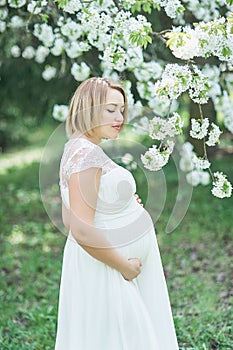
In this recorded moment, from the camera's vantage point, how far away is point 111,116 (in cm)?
278

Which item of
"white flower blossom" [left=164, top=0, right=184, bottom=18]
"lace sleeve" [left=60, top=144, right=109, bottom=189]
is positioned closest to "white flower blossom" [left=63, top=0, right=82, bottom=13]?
"white flower blossom" [left=164, top=0, right=184, bottom=18]

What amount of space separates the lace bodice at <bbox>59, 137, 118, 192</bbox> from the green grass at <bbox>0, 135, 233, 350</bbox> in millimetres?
1692

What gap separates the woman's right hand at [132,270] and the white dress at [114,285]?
3 cm

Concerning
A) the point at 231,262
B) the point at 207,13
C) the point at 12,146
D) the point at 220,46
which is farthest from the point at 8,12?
the point at 12,146

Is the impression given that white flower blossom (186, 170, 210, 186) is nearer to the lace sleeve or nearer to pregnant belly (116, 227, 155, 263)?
pregnant belly (116, 227, 155, 263)

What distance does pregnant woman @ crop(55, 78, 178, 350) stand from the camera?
2.69 metres

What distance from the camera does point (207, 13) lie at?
5.10m

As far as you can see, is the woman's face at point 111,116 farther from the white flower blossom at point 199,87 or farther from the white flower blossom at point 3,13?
the white flower blossom at point 3,13

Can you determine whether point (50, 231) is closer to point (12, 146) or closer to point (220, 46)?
point (220, 46)

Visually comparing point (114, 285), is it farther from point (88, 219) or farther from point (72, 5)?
point (72, 5)

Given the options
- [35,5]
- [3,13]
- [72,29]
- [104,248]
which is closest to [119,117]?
[104,248]

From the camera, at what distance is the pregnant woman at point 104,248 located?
269 centimetres

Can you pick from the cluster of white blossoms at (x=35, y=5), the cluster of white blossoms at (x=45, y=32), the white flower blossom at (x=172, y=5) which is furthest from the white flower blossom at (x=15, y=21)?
the white flower blossom at (x=172, y=5)

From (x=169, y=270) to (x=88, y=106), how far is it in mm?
3236
